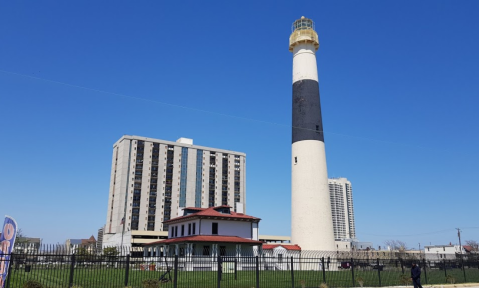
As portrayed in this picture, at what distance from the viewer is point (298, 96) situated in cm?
4312

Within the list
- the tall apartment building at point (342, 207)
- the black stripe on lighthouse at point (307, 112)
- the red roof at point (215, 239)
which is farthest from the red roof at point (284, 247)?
the tall apartment building at point (342, 207)

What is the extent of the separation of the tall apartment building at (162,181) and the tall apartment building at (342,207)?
234 feet

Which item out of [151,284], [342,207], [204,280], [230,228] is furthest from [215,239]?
[342,207]

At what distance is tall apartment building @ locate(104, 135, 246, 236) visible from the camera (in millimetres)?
110438

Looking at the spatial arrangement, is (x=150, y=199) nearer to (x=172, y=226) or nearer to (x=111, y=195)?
(x=111, y=195)

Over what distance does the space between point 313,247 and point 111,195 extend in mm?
87645

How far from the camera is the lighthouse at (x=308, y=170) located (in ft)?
133

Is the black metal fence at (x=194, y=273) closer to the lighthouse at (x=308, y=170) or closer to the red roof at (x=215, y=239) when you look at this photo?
the lighthouse at (x=308, y=170)

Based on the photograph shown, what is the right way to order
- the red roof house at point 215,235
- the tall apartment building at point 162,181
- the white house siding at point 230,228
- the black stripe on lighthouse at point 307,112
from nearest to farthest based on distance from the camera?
the black stripe on lighthouse at point 307,112 → the red roof house at point 215,235 → the white house siding at point 230,228 → the tall apartment building at point 162,181

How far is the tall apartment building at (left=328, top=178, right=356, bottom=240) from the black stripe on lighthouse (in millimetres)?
146797

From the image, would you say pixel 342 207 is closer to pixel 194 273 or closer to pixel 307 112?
pixel 307 112

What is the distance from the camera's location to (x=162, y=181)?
381 ft

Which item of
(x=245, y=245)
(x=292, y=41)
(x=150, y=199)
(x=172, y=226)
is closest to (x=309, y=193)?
(x=245, y=245)

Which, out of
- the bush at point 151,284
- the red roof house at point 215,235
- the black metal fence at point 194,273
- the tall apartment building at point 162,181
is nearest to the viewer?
the black metal fence at point 194,273
